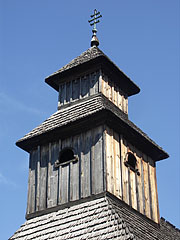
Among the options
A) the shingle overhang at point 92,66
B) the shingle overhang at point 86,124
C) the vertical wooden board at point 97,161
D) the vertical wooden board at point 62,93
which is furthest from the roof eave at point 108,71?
the vertical wooden board at point 97,161

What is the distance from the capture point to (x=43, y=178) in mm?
18062

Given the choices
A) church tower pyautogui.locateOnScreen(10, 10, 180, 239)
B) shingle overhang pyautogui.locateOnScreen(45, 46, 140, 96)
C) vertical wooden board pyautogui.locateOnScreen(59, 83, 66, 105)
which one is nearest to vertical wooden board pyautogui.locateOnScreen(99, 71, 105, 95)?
church tower pyautogui.locateOnScreen(10, 10, 180, 239)

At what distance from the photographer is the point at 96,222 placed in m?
15.1

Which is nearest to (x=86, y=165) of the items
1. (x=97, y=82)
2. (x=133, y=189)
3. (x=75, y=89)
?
(x=133, y=189)

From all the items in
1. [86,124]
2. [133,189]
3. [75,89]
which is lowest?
[133,189]

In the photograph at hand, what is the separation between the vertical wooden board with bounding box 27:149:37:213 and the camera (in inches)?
704

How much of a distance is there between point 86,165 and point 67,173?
2.50 feet

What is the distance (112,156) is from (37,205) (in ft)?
9.55

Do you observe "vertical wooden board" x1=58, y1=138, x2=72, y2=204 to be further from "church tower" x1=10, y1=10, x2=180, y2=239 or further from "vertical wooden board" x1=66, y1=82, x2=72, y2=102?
"vertical wooden board" x1=66, y1=82, x2=72, y2=102

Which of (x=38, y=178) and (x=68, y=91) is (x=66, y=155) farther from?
(x=68, y=91)

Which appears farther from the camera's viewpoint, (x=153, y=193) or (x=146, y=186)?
(x=153, y=193)

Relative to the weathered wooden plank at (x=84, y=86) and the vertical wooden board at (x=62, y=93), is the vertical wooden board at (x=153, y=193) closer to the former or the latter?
the weathered wooden plank at (x=84, y=86)

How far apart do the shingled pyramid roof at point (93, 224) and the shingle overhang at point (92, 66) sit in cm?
516

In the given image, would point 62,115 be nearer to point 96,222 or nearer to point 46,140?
A: point 46,140
